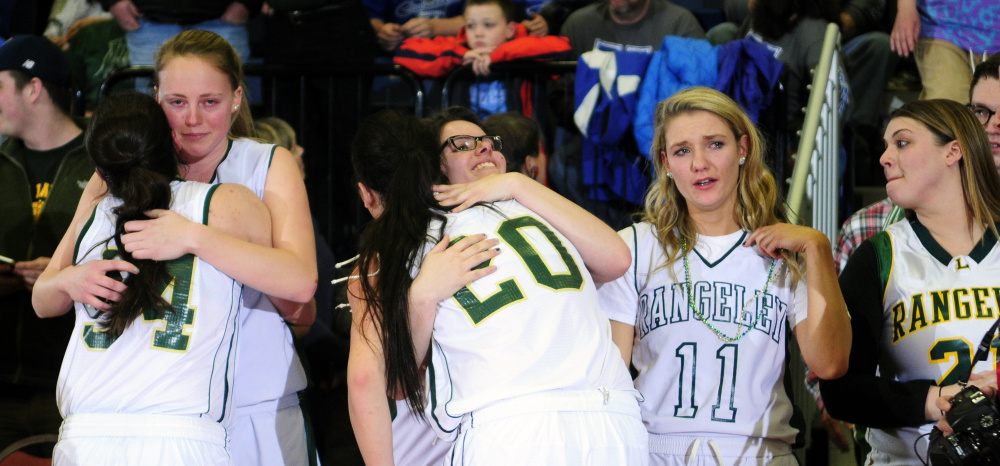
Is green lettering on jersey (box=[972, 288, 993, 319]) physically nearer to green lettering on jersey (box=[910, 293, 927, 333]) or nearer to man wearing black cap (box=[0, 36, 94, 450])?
green lettering on jersey (box=[910, 293, 927, 333])

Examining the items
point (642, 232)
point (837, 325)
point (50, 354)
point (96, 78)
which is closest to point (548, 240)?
point (642, 232)

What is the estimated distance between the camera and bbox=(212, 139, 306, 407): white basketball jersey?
2.97 meters

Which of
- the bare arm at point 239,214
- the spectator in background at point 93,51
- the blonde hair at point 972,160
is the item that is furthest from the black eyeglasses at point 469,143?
the spectator in background at point 93,51

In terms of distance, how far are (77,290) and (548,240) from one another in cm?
127

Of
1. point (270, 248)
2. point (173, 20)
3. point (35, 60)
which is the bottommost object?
point (270, 248)

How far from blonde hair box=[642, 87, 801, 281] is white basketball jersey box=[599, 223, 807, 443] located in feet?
0.23

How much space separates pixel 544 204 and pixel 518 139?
6.56 ft

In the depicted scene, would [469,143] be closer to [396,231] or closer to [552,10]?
[396,231]

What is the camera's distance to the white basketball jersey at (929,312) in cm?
298

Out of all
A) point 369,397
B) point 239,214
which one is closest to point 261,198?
point 239,214

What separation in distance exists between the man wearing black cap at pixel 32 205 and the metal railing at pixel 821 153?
313 centimetres

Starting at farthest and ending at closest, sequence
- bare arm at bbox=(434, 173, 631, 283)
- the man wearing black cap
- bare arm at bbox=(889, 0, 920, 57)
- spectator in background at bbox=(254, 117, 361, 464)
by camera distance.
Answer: bare arm at bbox=(889, 0, 920, 57)
spectator in background at bbox=(254, 117, 361, 464)
the man wearing black cap
bare arm at bbox=(434, 173, 631, 283)

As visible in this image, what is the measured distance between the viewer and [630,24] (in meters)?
5.80

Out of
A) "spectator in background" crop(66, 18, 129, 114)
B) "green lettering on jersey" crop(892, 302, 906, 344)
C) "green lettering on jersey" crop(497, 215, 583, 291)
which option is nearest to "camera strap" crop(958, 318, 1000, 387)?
"green lettering on jersey" crop(892, 302, 906, 344)
